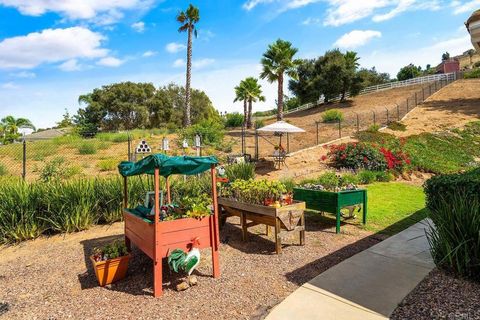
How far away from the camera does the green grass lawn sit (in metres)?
7.23

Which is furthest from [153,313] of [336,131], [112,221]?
[336,131]

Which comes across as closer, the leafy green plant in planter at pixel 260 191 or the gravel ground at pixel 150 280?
the gravel ground at pixel 150 280

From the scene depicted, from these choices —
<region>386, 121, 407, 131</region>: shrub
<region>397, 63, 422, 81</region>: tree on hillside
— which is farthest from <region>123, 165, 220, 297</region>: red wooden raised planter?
<region>397, 63, 422, 81</region>: tree on hillside

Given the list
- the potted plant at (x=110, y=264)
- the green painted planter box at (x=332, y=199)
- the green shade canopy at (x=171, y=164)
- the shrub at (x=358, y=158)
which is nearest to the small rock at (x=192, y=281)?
the potted plant at (x=110, y=264)

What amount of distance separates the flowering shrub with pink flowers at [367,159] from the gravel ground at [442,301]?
1070cm

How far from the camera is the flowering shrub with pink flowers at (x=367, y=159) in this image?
14195 mm

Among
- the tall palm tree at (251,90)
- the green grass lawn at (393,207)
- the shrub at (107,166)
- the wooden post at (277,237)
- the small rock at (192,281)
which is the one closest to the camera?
the small rock at (192,281)

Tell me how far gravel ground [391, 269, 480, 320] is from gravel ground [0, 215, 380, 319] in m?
1.38

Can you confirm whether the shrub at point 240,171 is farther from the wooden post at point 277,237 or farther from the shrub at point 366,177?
the wooden post at point 277,237

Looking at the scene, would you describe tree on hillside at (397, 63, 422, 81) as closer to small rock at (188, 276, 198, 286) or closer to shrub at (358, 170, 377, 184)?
shrub at (358, 170, 377, 184)

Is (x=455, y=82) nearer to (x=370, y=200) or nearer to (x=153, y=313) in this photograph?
(x=370, y=200)

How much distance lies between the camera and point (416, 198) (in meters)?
10.1

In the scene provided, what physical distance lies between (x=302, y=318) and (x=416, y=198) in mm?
8217

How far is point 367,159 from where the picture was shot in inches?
567
